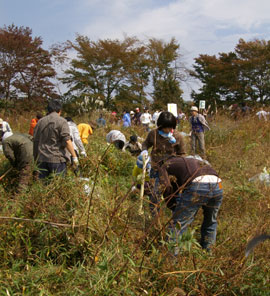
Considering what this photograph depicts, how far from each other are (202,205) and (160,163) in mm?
708

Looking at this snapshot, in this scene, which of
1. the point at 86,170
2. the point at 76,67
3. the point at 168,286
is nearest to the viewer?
the point at 168,286

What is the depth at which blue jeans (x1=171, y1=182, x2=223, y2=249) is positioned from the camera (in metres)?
2.66

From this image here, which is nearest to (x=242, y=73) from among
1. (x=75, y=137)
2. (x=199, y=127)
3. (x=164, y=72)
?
(x=164, y=72)

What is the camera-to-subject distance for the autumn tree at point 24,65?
1605cm

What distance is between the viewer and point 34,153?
420cm

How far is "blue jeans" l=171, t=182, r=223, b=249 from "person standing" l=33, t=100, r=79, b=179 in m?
1.80

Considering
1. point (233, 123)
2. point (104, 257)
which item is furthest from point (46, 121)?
point (233, 123)

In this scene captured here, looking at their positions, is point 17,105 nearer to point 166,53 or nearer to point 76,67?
point 76,67

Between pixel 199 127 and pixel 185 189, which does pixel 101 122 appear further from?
pixel 185 189

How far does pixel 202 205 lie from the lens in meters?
2.85

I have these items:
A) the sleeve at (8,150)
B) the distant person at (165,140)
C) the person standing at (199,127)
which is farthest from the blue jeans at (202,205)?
the person standing at (199,127)

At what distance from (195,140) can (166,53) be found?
2134 cm

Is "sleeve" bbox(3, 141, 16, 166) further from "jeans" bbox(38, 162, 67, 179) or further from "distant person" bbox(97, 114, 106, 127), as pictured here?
"distant person" bbox(97, 114, 106, 127)

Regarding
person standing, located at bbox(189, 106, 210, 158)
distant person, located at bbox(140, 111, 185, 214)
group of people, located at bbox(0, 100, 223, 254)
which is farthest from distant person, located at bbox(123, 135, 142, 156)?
distant person, located at bbox(140, 111, 185, 214)
